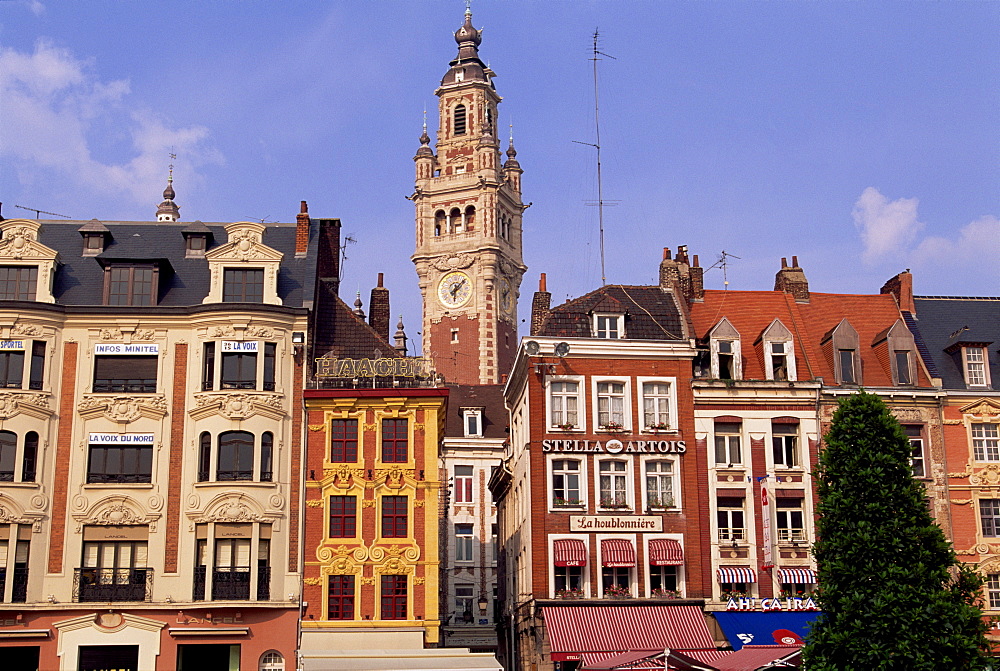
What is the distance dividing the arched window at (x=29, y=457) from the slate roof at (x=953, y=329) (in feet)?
110

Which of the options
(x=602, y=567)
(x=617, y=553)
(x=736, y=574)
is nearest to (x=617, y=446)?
(x=617, y=553)

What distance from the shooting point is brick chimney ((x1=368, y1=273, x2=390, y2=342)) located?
2210 inches

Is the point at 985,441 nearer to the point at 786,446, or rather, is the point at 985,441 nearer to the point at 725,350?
the point at 786,446

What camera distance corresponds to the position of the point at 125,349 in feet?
148

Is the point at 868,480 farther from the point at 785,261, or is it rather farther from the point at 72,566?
the point at 72,566

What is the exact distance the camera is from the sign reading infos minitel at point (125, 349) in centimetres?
4509

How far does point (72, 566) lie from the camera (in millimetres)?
42969

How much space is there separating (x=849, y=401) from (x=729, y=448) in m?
12.1

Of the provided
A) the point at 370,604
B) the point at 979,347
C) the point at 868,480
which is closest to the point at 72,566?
the point at 370,604

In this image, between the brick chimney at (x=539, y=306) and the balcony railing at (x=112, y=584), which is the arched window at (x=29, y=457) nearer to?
the balcony railing at (x=112, y=584)

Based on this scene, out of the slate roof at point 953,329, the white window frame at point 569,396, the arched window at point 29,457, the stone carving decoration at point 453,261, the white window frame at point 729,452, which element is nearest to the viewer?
the arched window at point 29,457

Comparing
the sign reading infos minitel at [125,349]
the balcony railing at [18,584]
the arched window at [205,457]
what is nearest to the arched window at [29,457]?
the balcony railing at [18,584]

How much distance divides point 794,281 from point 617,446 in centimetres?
1250

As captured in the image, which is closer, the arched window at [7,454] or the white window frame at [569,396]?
the arched window at [7,454]
